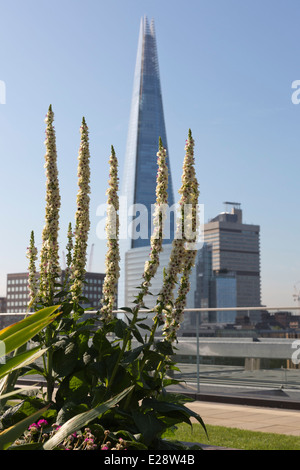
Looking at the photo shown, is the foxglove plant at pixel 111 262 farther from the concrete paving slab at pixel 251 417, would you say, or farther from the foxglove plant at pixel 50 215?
the concrete paving slab at pixel 251 417

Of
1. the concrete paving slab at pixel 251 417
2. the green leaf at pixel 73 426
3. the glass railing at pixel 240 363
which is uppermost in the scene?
the green leaf at pixel 73 426

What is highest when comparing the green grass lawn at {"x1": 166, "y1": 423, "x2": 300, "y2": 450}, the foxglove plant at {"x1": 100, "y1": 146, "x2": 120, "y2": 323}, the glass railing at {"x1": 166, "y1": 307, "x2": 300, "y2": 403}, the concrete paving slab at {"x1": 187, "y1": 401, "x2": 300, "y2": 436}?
the foxglove plant at {"x1": 100, "y1": 146, "x2": 120, "y2": 323}

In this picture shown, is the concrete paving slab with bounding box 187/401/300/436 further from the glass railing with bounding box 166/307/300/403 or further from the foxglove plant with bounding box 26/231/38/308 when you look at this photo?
the foxglove plant with bounding box 26/231/38/308

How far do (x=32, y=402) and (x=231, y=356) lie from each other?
6948mm

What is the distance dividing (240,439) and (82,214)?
3.28 metres

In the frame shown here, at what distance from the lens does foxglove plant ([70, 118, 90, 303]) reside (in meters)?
4.94

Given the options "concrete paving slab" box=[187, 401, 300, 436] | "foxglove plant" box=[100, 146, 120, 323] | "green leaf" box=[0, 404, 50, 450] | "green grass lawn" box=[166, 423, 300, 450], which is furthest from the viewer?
"concrete paving slab" box=[187, 401, 300, 436]

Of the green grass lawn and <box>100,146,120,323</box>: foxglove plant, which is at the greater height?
<box>100,146,120,323</box>: foxglove plant

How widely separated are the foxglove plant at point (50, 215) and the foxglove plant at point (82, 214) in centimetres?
18

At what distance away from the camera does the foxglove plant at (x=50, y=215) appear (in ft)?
16.4

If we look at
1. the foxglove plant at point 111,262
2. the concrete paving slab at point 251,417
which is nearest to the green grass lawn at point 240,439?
the concrete paving slab at point 251,417

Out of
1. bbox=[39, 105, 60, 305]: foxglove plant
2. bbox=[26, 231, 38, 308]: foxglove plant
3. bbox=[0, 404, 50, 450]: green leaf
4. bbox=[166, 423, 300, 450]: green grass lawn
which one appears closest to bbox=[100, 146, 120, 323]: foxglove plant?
bbox=[39, 105, 60, 305]: foxglove plant

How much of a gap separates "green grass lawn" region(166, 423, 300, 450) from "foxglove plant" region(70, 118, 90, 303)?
2.11 metres

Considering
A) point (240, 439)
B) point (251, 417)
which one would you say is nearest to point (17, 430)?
point (240, 439)
